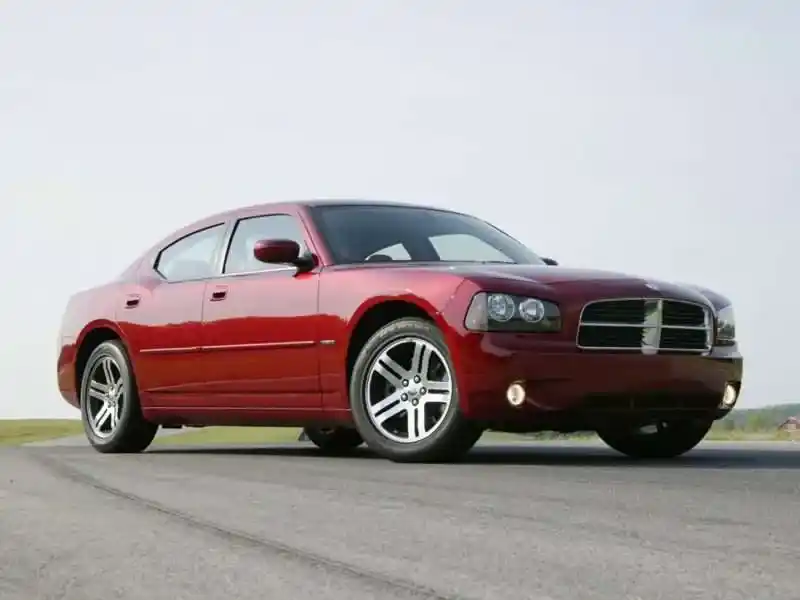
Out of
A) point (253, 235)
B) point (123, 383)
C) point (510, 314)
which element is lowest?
point (123, 383)

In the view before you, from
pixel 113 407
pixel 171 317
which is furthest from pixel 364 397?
pixel 113 407

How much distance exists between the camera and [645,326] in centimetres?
751

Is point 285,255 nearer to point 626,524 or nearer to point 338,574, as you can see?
point 626,524

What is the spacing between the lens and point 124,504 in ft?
17.6

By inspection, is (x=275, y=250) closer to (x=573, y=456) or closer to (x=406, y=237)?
(x=406, y=237)

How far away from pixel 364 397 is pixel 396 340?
1.24 ft

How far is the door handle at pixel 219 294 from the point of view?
8773 millimetres

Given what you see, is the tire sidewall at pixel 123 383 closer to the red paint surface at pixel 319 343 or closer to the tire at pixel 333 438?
the red paint surface at pixel 319 343

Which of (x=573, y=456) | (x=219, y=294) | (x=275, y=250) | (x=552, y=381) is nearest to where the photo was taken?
(x=552, y=381)

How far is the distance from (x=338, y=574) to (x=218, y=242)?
5973 mm

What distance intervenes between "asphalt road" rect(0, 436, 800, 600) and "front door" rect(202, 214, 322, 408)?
3.07ft

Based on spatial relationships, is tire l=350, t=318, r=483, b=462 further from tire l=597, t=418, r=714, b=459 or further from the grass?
the grass

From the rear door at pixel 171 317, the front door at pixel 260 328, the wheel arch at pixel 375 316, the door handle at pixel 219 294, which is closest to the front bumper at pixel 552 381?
the wheel arch at pixel 375 316

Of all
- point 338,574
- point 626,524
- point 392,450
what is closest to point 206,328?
point 392,450
